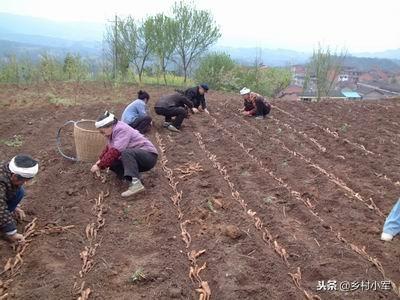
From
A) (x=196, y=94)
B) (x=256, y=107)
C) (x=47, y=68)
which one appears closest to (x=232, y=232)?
(x=196, y=94)

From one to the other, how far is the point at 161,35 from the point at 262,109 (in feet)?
39.6

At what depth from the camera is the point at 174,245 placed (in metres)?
4.03

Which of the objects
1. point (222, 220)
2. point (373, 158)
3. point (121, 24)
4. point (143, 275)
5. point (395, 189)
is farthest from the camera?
point (121, 24)

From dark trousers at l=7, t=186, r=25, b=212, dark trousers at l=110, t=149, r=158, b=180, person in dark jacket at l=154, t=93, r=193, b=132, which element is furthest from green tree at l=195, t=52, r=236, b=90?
dark trousers at l=7, t=186, r=25, b=212

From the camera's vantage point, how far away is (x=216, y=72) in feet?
77.8

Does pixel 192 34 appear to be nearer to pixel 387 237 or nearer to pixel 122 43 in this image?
pixel 122 43

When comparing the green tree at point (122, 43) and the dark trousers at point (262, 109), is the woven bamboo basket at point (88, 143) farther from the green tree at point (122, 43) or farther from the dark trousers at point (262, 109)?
the green tree at point (122, 43)

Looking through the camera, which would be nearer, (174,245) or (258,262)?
(258,262)

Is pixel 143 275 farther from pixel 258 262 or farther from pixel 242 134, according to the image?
pixel 242 134

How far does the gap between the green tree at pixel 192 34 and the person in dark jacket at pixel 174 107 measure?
13.8 meters

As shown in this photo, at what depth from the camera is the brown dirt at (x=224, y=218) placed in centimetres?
345

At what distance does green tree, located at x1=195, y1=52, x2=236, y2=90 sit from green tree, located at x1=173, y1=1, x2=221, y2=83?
1167mm

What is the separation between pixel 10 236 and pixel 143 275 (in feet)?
4.69

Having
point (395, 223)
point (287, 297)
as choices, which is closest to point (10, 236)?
Answer: point (287, 297)
